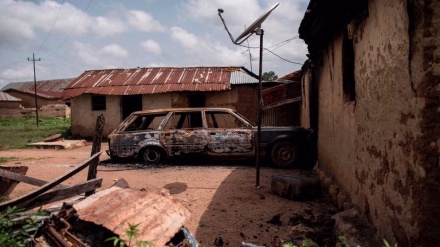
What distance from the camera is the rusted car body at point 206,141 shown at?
7762 mm

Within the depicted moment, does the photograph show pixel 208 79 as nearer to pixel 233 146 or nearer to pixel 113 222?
pixel 233 146

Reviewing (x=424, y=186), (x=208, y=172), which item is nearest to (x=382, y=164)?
(x=424, y=186)

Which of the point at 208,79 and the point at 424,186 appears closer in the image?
the point at 424,186

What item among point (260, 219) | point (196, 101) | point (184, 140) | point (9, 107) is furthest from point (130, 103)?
point (9, 107)

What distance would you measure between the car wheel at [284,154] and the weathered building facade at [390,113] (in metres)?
3.02

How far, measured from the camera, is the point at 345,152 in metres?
4.24

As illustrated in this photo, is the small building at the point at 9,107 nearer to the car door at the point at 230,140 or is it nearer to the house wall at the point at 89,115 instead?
the house wall at the point at 89,115

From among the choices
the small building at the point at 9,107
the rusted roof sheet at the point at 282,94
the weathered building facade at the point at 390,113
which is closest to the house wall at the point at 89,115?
Answer: the rusted roof sheet at the point at 282,94

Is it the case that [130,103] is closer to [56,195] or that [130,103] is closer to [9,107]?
[56,195]

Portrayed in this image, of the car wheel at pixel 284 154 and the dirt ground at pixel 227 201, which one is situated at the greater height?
the car wheel at pixel 284 154

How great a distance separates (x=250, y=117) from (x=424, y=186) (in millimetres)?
12911

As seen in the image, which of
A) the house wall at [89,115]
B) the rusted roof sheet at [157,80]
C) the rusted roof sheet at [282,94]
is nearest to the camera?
the rusted roof sheet at [282,94]

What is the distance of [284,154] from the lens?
7785 millimetres

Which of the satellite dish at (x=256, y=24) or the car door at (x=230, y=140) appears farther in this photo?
the car door at (x=230, y=140)
